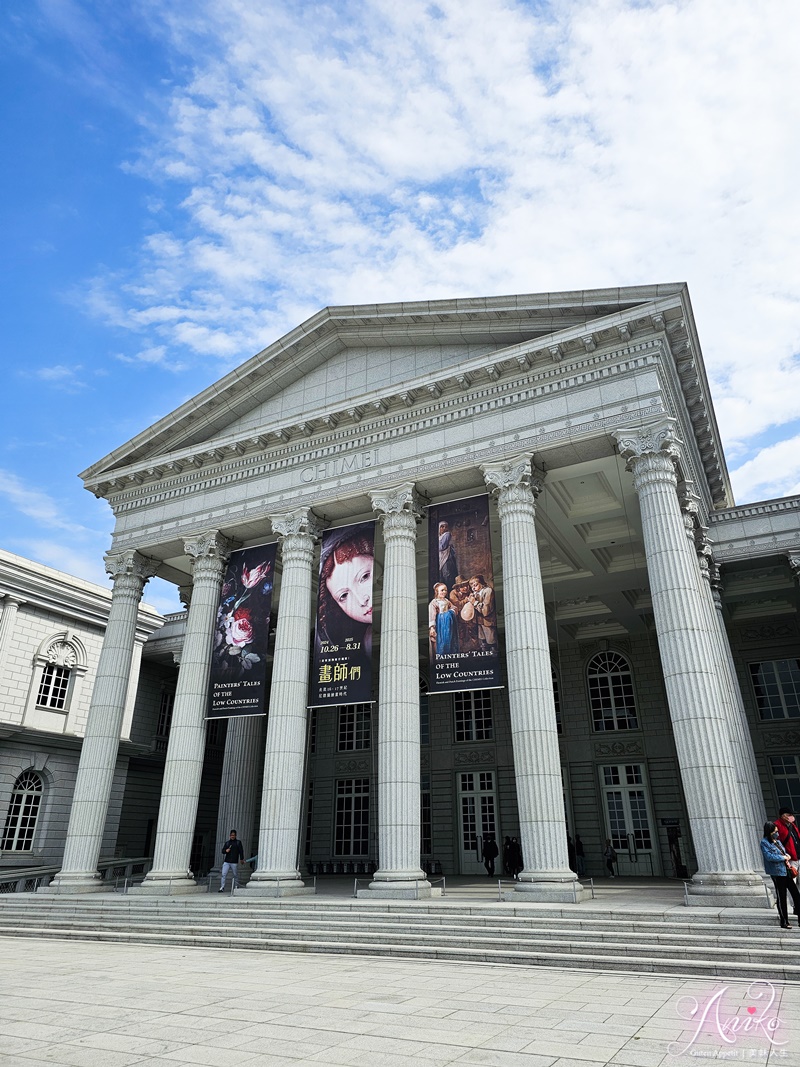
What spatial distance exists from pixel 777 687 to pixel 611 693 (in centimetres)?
565

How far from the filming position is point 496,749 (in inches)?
1089

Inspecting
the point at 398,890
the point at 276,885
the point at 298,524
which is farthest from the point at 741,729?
the point at 298,524

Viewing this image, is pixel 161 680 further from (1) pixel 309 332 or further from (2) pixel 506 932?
(2) pixel 506 932

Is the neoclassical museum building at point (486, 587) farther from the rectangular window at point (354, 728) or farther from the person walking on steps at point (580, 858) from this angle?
the rectangular window at point (354, 728)

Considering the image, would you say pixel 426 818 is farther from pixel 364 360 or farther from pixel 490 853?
pixel 364 360

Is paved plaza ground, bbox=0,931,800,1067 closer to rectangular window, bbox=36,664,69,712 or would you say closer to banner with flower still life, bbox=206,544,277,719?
banner with flower still life, bbox=206,544,277,719

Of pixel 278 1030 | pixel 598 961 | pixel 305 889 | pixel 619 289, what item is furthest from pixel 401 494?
pixel 278 1030

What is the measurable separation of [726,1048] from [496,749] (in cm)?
2237

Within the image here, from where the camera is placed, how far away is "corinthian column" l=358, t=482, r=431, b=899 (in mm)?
15125

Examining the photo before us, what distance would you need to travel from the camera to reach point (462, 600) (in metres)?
16.1

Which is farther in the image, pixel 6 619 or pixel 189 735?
pixel 6 619

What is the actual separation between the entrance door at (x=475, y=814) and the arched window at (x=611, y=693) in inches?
188

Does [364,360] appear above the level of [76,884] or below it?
above

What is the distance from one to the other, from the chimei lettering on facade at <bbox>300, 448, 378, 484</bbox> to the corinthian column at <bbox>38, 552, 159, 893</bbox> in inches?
262
